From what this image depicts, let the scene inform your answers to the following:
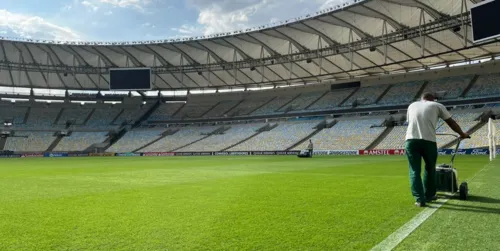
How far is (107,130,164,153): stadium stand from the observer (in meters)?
58.8

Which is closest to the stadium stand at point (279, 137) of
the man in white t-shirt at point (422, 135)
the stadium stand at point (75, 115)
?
the stadium stand at point (75, 115)

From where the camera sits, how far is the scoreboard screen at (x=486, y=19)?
28061 mm

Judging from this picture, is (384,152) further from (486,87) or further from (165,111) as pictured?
(165,111)

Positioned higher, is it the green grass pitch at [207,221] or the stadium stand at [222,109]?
the stadium stand at [222,109]

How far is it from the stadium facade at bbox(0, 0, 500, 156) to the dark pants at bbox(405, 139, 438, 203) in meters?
29.5

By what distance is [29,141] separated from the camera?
6038 cm

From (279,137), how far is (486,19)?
88.1 ft

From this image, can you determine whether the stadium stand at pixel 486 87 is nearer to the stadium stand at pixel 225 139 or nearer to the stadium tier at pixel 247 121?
the stadium tier at pixel 247 121

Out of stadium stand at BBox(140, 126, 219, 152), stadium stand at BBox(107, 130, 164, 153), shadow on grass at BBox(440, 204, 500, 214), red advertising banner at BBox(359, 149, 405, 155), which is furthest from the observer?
stadium stand at BBox(107, 130, 164, 153)

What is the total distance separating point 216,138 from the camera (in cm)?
5484

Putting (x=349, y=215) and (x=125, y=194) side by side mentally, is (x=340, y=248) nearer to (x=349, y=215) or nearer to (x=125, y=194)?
(x=349, y=215)

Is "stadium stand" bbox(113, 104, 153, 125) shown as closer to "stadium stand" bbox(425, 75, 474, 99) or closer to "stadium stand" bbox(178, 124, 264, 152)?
"stadium stand" bbox(178, 124, 264, 152)

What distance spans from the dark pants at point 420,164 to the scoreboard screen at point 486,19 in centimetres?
2811

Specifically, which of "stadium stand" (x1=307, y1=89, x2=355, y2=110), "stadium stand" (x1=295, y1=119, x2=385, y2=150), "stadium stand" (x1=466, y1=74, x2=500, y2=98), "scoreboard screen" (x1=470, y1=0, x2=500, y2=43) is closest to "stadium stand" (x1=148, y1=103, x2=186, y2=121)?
"stadium stand" (x1=307, y1=89, x2=355, y2=110)
